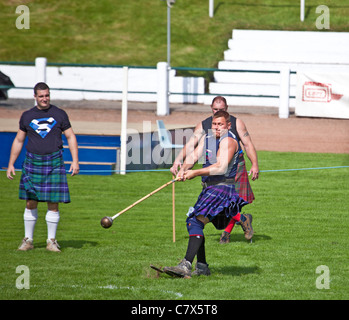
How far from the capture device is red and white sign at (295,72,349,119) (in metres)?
19.9

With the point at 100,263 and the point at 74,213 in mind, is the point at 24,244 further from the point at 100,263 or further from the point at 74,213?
the point at 74,213

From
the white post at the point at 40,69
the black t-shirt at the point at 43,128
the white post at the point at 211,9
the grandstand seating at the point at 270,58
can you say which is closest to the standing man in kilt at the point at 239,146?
the black t-shirt at the point at 43,128

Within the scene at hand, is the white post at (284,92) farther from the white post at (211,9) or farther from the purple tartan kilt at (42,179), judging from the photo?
the purple tartan kilt at (42,179)

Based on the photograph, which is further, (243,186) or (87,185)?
(87,185)

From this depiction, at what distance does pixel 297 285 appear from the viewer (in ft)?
23.4

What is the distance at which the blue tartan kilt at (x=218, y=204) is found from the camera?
7.30 metres

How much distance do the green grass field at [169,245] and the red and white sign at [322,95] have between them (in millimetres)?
6077

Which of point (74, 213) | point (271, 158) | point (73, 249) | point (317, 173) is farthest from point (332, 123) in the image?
point (73, 249)

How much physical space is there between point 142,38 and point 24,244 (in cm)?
2242

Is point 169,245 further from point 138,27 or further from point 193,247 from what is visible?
point 138,27

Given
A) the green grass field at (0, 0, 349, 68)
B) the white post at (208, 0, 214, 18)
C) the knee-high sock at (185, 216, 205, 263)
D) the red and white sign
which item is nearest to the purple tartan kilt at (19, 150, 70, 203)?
the knee-high sock at (185, 216, 205, 263)

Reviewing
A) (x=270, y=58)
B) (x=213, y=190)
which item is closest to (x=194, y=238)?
(x=213, y=190)

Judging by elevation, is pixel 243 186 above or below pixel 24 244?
above

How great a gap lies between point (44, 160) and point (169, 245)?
5.70ft
